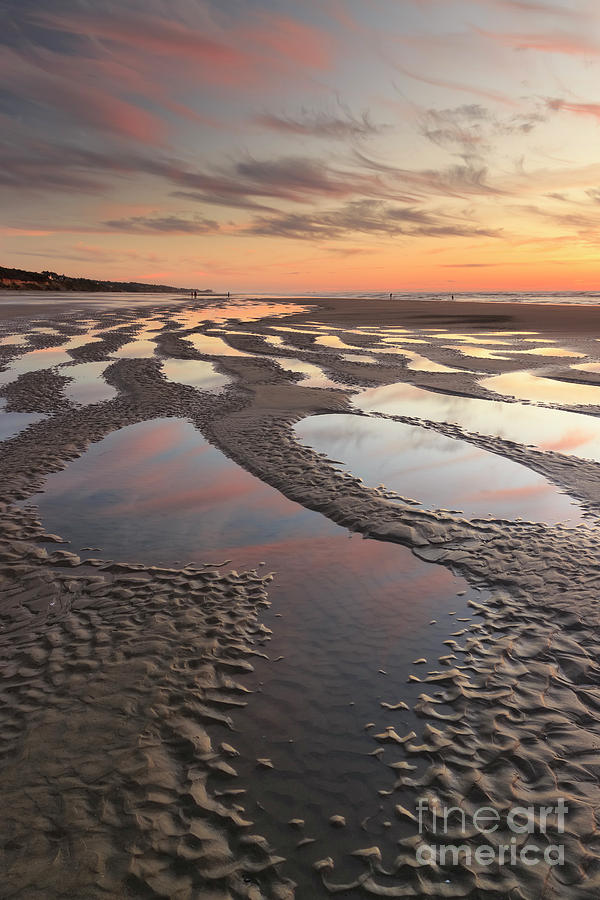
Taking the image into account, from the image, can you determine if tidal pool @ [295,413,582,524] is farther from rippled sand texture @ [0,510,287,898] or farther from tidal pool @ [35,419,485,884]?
rippled sand texture @ [0,510,287,898]

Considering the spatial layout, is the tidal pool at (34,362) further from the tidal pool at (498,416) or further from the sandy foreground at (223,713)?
the tidal pool at (498,416)

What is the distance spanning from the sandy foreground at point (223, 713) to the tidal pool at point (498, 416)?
2.97m

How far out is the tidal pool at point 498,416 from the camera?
12.6m

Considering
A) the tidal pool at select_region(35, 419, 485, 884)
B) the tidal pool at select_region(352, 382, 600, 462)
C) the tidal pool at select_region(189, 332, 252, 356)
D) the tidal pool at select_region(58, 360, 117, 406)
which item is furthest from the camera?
the tidal pool at select_region(189, 332, 252, 356)

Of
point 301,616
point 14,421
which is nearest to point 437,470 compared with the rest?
point 301,616

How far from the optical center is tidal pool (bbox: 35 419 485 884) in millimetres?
3805

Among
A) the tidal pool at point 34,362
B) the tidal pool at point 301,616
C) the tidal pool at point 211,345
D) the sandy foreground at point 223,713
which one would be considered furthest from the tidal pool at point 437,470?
the tidal pool at point 211,345

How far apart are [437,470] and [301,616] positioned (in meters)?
5.73

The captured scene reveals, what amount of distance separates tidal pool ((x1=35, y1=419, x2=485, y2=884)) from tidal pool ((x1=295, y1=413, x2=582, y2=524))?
6.76 ft

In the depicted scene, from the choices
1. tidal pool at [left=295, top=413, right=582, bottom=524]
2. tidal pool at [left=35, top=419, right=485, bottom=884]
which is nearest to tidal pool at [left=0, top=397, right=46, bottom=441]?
tidal pool at [left=35, top=419, right=485, bottom=884]

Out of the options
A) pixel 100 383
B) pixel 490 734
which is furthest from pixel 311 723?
pixel 100 383

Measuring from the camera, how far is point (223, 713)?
15.1ft

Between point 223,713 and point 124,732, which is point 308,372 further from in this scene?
point 124,732

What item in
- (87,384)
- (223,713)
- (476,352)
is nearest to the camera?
(223,713)
